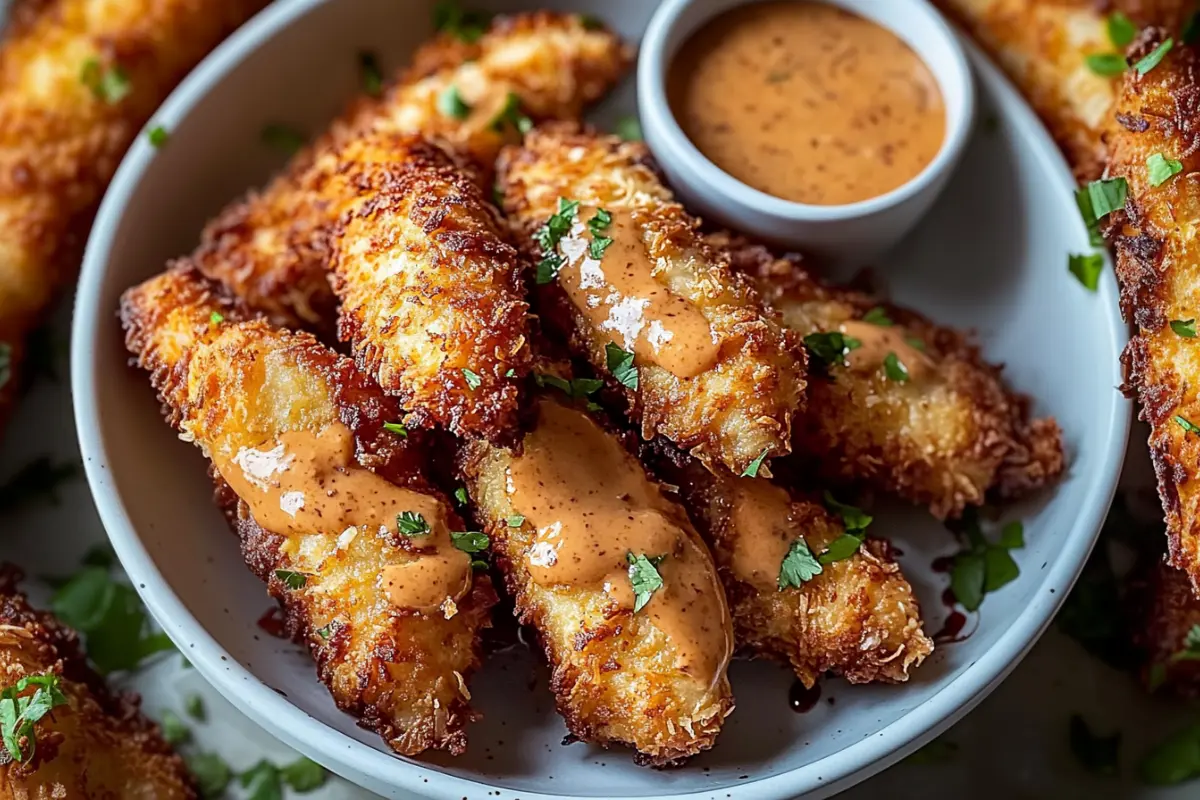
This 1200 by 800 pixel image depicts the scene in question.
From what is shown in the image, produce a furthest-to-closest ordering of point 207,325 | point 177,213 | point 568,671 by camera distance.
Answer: point 177,213 < point 207,325 < point 568,671

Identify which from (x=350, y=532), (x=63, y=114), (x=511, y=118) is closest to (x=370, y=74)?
(x=511, y=118)

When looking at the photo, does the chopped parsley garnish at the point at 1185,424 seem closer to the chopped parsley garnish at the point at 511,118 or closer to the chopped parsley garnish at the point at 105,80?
the chopped parsley garnish at the point at 511,118

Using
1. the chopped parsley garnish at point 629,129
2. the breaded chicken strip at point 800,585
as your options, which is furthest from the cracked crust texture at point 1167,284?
the chopped parsley garnish at point 629,129

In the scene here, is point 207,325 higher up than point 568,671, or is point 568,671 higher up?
point 207,325

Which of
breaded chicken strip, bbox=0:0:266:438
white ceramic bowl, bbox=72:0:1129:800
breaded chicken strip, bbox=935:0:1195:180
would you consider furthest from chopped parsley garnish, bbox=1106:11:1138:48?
breaded chicken strip, bbox=0:0:266:438

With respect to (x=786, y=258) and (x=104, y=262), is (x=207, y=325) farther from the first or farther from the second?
(x=786, y=258)

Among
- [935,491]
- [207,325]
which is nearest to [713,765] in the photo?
[935,491]
